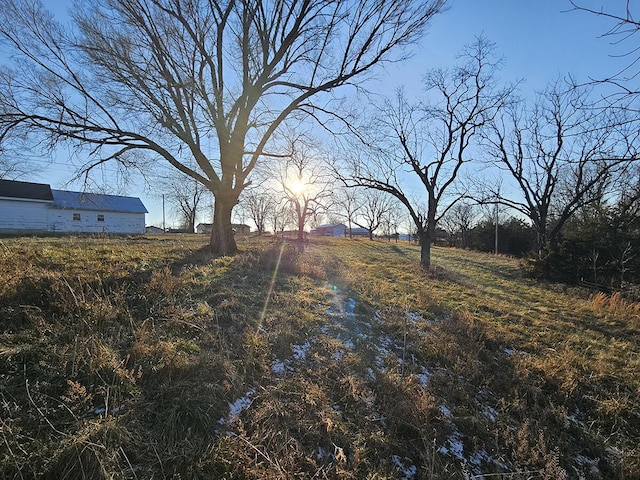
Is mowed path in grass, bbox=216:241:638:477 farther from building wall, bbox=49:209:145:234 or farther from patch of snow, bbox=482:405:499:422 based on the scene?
building wall, bbox=49:209:145:234

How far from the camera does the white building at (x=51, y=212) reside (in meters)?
26.4

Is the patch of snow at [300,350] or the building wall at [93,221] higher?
the building wall at [93,221]

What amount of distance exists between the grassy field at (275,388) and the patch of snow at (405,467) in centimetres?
2

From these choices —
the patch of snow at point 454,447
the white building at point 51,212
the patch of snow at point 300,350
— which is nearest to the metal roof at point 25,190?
the white building at point 51,212

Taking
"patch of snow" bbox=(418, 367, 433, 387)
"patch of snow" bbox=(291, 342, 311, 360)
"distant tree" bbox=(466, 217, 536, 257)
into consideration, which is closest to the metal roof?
"patch of snow" bbox=(291, 342, 311, 360)

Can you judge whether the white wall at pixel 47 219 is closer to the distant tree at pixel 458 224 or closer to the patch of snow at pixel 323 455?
the patch of snow at pixel 323 455

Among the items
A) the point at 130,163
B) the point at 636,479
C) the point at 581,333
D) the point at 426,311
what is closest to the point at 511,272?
the point at 581,333

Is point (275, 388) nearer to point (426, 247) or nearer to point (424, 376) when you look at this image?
point (424, 376)

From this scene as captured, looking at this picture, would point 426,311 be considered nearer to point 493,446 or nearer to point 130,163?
point 493,446

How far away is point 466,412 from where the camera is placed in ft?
12.0

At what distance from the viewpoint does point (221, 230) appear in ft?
35.7

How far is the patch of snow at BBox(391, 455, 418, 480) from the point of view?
9.15 feet

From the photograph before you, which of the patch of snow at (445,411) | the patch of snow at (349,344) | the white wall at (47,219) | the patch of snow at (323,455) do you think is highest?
the white wall at (47,219)

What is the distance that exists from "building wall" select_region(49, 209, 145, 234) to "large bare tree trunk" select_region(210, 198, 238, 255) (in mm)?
21723
